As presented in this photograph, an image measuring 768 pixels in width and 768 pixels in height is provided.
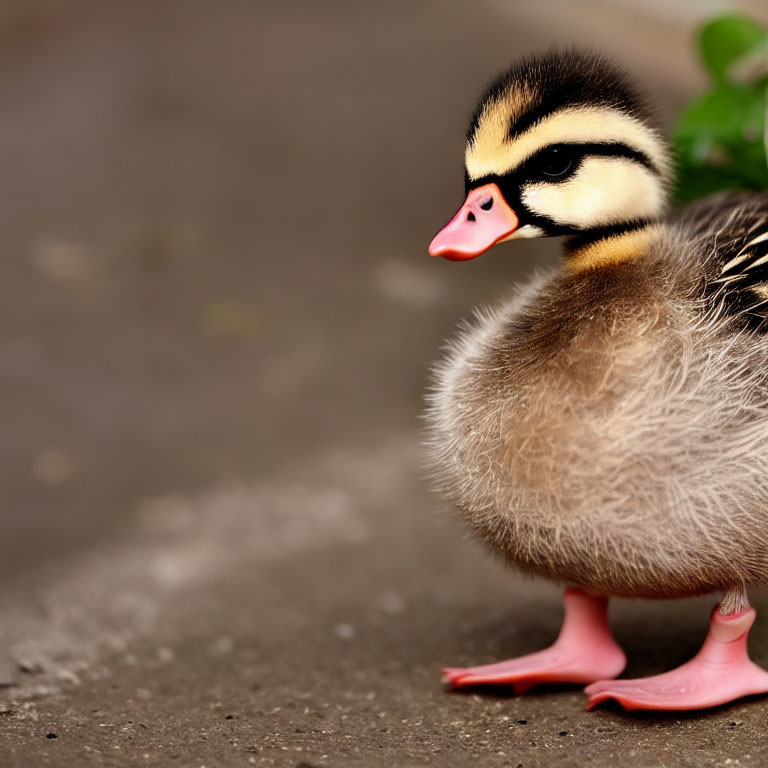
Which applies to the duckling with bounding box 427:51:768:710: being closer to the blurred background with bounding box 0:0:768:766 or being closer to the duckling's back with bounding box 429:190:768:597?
the duckling's back with bounding box 429:190:768:597

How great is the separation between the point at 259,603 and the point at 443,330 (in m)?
1.99

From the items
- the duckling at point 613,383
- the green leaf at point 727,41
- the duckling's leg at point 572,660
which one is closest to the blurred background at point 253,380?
the duckling's leg at point 572,660

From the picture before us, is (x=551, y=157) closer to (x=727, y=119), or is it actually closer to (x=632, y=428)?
(x=632, y=428)

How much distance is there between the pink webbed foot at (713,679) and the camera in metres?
2.12

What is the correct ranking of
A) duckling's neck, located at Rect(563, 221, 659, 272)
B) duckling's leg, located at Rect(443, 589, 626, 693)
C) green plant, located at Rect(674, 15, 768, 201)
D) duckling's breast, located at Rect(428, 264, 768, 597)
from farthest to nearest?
green plant, located at Rect(674, 15, 768, 201)
duckling's leg, located at Rect(443, 589, 626, 693)
duckling's neck, located at Rect(563, 221, 659, 272)
duckling's breast, located at Rect(428, 264, 768, 597)

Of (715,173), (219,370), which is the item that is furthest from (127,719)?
(219,370)

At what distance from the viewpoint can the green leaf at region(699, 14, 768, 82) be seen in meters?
3.00

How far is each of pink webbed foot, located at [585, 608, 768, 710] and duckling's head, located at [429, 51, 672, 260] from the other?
2.72ft

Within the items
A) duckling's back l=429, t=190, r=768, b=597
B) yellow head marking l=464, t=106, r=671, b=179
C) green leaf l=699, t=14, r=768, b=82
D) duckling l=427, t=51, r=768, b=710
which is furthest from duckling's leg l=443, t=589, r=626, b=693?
green leaf l=699, t=14, r=768, b=82

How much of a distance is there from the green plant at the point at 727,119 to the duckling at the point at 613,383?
842mm

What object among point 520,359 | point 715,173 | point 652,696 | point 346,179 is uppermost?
point 346,179

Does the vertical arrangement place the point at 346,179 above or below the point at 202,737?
above

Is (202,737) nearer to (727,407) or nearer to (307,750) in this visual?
(307,750)

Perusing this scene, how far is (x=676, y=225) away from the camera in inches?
96.0
